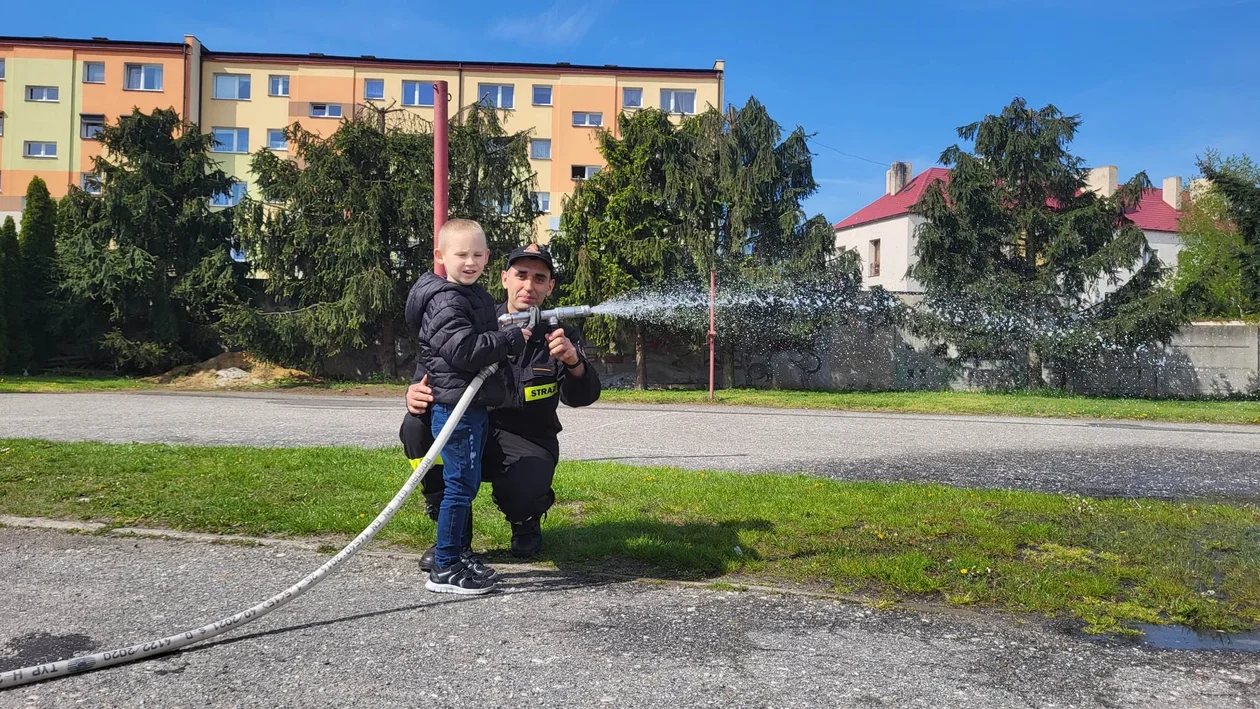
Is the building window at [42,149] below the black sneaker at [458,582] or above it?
above

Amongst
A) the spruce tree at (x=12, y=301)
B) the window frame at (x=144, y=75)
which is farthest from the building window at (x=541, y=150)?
the spruce tree at (x=12, y=301)

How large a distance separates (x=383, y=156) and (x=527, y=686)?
2467 cm

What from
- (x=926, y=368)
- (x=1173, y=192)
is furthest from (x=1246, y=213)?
(x=1173, y=192)

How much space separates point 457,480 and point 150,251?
27147mm

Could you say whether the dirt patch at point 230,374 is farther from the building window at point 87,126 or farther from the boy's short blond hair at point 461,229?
the boy's short blond hair at point 461,229

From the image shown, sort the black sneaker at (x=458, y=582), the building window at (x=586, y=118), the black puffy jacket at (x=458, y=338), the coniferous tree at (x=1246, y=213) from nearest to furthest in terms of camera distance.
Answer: the black puffy jacket at (x=458, y=338)
the black sneaker at (x=458, y=582)
the coniferous tree at (x=1246, y=213)
the building window at (x=586, y=118)

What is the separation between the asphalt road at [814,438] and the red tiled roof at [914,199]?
102ft

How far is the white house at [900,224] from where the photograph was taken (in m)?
44.1

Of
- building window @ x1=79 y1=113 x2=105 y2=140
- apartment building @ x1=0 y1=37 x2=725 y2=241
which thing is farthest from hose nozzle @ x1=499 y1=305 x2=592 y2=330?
building window @ x1=79 y1=113 x2=105 y2=140

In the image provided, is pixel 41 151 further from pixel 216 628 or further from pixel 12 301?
pixel 216 628

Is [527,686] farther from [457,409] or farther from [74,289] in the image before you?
[74,289]

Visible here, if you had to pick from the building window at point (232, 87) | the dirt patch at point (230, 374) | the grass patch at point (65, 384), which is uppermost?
the building window at point (232, 87)

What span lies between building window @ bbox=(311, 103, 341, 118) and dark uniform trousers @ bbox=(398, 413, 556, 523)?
138ft

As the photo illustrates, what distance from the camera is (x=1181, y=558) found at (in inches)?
203
